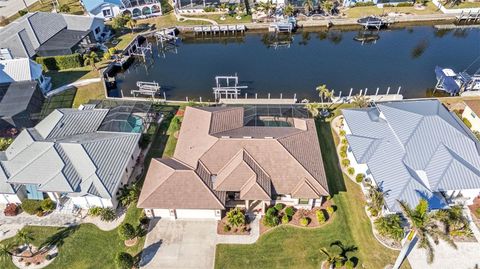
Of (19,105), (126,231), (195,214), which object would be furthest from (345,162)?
(19,105)

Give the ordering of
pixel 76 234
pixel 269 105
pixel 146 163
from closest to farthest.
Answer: pixel 76 234, pixel 146 163, pixel 269 105

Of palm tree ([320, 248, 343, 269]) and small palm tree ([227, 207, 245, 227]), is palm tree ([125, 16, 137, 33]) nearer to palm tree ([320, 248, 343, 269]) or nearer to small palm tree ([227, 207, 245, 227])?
small palm tree ([227, 207, 245, 227])

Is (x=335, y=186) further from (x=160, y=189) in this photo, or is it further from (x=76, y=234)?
(x=76, y=234)

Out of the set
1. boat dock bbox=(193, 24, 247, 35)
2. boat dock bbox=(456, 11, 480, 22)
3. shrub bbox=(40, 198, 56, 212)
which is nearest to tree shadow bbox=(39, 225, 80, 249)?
shrub bbox=(40, 198, 56, 212)

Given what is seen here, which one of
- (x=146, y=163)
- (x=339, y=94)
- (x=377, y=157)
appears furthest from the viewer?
(x=339, y=94)

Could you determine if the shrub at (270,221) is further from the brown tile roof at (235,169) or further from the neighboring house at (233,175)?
the brown tile roof at (235,169)

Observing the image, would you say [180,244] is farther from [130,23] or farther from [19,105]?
[130,23]

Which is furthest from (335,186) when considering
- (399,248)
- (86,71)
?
(86,71)
